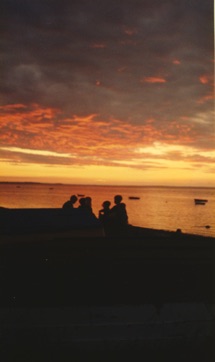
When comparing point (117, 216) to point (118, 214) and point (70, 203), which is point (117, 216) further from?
point (70, 203)

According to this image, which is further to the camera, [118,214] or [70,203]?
[70,203]

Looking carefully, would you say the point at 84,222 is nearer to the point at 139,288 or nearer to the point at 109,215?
the point at 109,215

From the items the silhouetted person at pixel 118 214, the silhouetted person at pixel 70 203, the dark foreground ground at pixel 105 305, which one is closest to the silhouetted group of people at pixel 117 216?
the silhouetted person at pixel 118 214

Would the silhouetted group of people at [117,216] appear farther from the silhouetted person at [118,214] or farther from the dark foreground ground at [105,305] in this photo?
the dark foreground ground at [105,305]

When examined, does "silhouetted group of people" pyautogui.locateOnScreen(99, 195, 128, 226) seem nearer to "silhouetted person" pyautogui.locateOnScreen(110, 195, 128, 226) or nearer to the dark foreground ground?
"silhouetted person" pyautogui.locateOnScreen(110, 195, 128, 226)

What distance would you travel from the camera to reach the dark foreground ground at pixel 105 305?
5094 millimetres

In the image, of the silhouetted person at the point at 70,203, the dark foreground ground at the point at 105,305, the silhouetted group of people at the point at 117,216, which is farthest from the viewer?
the silhouetted person at the point at 70,203

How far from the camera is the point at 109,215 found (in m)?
13.0

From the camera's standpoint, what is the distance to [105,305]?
579 cm

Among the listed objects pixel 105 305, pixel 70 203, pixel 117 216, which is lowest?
pixel 105 305

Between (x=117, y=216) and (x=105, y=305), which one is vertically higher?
(x=117, y=216)

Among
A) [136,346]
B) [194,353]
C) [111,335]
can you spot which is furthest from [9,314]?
[194,353]

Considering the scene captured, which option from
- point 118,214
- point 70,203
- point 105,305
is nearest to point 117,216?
point 118,214

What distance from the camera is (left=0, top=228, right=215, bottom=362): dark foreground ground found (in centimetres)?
509
